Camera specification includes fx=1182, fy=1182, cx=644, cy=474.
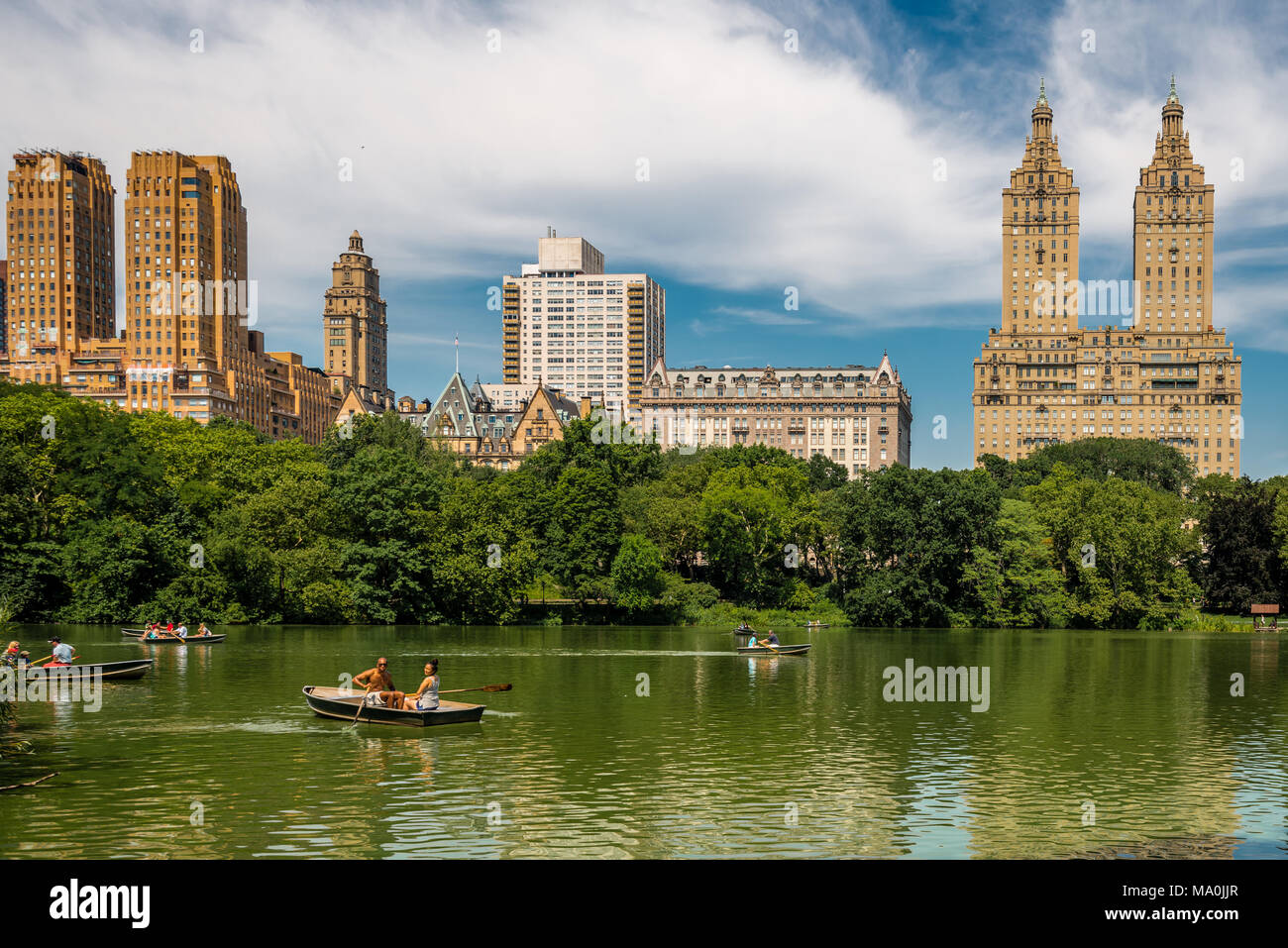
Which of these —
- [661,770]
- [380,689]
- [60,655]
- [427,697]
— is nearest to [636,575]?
[60,655]

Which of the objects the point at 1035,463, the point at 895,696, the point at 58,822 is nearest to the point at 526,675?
the point at 895,696

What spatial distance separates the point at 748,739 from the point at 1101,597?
62.4m

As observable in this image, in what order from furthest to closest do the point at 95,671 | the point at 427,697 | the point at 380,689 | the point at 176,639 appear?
the point at 176,639, the point at 95,671, the point at 380,689, the point at 427,697

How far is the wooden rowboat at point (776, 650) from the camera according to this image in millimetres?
59188

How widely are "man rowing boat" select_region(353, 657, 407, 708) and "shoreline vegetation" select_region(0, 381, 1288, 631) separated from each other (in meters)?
44.2

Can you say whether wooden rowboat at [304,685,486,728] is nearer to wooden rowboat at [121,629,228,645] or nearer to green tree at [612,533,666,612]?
wooden rowboat at [121,629,228,645]

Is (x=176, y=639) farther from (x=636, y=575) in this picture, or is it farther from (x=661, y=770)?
(x=661, y=770)

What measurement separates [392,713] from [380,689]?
5.23 feet

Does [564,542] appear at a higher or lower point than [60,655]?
higher

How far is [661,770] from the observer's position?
27.4 metres

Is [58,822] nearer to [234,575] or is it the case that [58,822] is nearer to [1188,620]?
[234,575]

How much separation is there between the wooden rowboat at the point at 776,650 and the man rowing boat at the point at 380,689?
28.6m

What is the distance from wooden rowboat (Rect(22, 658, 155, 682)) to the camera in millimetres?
38375
